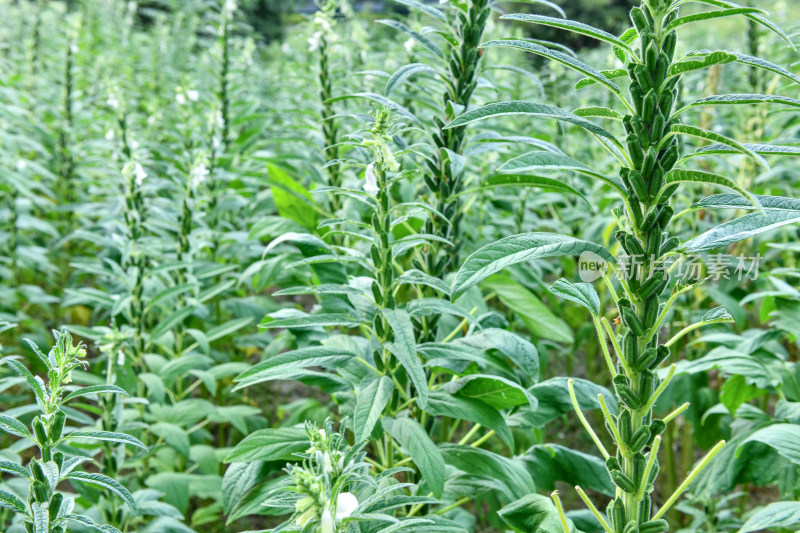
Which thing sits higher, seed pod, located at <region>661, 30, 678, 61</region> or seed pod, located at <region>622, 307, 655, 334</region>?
seed pod, located at <region>661, 30, 678, 61</region>

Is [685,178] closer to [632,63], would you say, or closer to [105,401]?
[632,63]

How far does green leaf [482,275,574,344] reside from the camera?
2.40m

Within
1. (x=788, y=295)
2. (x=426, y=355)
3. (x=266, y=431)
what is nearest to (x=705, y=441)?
(x=788, y=295)

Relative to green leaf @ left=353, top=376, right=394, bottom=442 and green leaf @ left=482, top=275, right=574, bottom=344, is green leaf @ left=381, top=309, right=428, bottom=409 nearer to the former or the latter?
green leaf @ left=353, top=376, right=394, bottom=442

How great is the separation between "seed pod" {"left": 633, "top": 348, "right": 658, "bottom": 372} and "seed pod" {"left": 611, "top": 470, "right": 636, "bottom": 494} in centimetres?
19

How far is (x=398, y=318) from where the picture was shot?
1667 mm

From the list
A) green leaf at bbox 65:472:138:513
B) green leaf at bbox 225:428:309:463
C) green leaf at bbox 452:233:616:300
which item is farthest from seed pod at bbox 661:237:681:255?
green leaf at bbox 65:472:138:513

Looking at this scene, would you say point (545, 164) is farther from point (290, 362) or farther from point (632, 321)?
point (290, 362)

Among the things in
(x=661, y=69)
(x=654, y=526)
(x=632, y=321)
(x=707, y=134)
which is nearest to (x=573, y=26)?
(x=661, y=69)

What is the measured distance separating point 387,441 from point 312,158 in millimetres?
1953

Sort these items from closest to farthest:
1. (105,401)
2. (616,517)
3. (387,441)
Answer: (616,517), (387,441), (105,401)

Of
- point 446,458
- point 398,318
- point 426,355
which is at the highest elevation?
point 398,318

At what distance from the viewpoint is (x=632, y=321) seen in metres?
1.20

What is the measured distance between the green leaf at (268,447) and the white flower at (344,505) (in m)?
0.55
